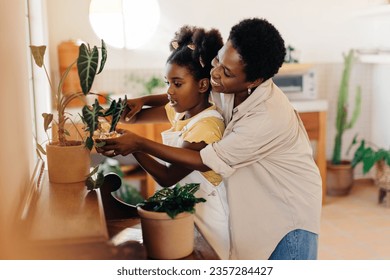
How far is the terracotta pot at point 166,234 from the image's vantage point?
106cm

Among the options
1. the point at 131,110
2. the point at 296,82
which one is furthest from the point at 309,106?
the point at 131,110

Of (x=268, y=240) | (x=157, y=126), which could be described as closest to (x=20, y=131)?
(x=268, y=240)

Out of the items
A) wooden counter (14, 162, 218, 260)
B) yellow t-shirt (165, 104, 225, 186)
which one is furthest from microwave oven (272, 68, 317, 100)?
wooden counter (14, 162, 218, 260)

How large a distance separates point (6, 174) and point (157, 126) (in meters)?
2.08

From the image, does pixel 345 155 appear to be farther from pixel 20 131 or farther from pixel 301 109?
pixel 20 131

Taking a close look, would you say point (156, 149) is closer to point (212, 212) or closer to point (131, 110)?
point (212, 212)

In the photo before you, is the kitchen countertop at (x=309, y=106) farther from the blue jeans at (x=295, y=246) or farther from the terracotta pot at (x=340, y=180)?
the blue jeans at (x=295, y=246)

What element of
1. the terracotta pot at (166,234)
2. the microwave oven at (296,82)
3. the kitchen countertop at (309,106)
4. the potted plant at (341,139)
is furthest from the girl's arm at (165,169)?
the potted plant at (341,139)

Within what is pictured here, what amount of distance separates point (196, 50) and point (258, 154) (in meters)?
0.29

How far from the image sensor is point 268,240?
134 centimetres

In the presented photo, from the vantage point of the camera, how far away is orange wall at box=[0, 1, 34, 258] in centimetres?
110

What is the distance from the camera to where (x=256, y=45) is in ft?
4.03

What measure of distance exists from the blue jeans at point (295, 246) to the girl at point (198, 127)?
0.41 ft

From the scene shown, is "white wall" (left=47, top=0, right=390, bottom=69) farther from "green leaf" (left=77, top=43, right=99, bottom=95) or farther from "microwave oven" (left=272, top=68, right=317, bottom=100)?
"green leaf" (left=77, top=43, right=99, bottom=95)
